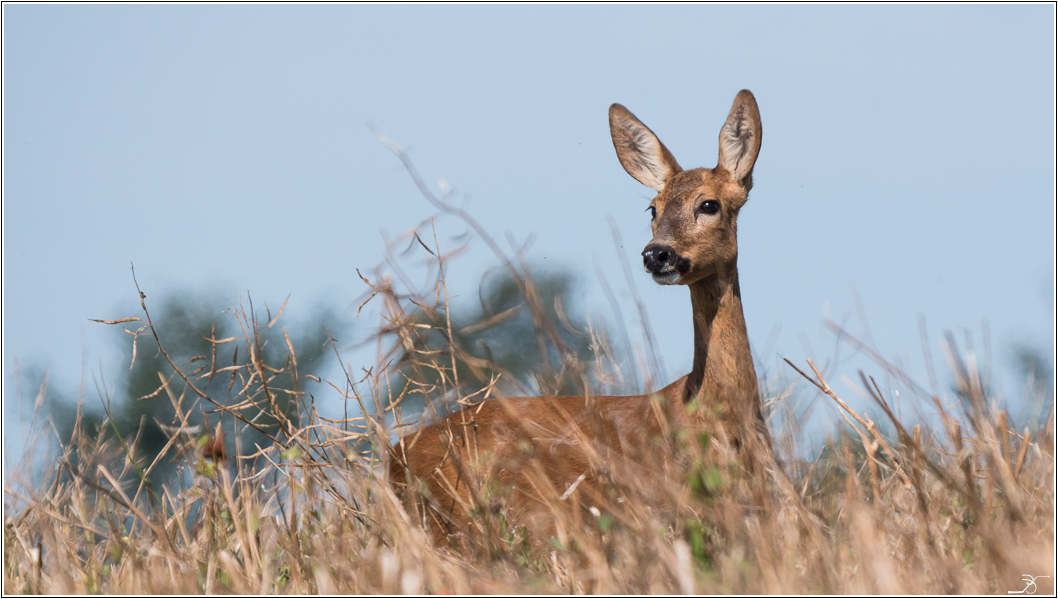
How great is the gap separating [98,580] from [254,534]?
593 mm

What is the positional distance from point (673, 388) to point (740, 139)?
45.5 inches

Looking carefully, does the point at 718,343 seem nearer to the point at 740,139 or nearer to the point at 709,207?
the point at 709,207

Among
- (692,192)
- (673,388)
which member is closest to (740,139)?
(692,192)

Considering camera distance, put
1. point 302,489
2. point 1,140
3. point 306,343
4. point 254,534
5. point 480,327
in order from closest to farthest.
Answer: point 480,327 < point 254,534 < point 302,489 < point 1,140 < point 306,343

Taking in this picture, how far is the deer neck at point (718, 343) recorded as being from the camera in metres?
4.34

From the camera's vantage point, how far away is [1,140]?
13.9 ft

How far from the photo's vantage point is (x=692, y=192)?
4863 mm

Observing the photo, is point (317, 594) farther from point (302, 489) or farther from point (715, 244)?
point (715, 244)

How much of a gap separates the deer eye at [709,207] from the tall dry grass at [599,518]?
3.91 ft

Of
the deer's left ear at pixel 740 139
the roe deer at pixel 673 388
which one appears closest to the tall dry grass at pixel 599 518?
the roe deer at pixel 673 388

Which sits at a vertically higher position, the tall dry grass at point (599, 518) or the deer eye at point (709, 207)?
the deer eye at point (709, 207)

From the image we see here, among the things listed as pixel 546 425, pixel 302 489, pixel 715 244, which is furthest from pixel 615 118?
pixel 302 489

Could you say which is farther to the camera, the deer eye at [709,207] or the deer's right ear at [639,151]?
the deer's right ear at [639,151]

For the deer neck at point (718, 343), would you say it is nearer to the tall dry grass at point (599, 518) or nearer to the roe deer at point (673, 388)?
the roe deer at point (673, 388)
